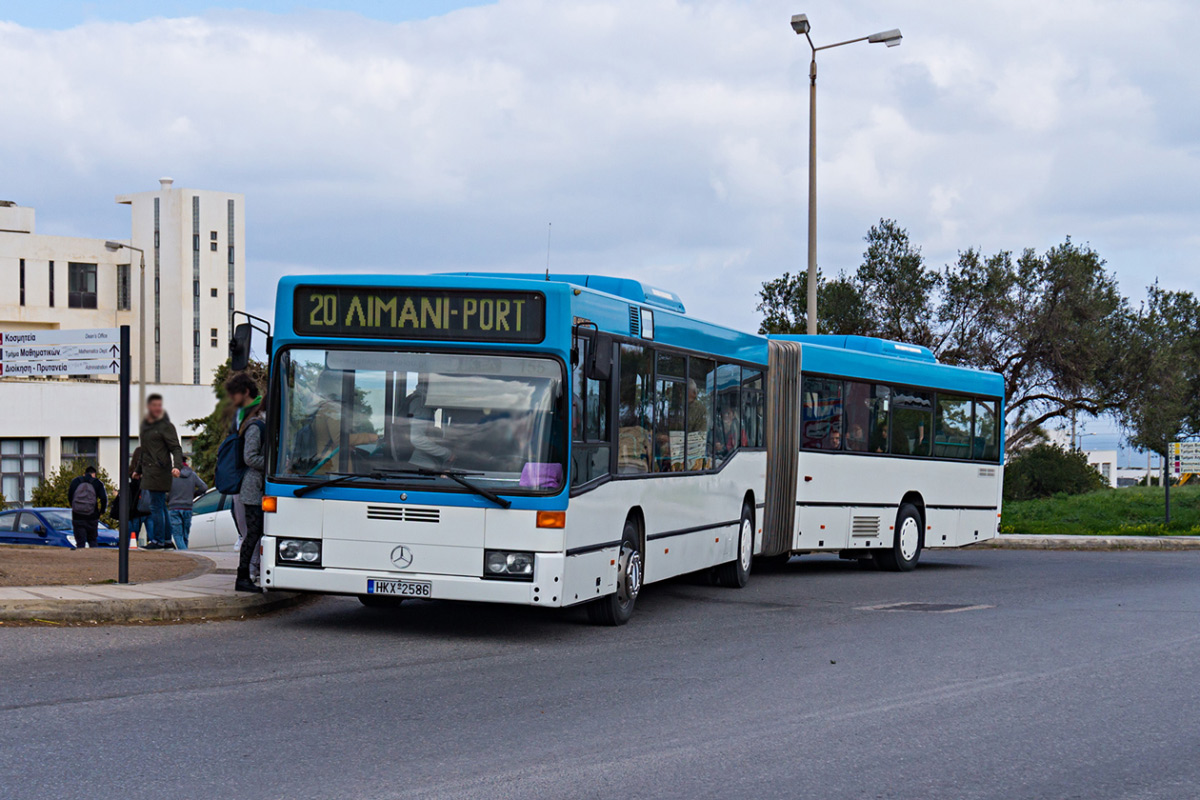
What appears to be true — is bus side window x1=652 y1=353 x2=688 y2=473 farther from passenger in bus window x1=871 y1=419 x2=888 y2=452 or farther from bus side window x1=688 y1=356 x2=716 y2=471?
passenger in bus window x1=871 y1=419 x2=888 y2=452

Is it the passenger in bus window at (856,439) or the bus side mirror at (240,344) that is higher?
the bus side mirror at (240,344)

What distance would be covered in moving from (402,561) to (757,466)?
6.50 metres

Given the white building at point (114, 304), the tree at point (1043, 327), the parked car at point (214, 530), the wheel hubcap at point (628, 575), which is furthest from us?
the white building at point (114, 304)

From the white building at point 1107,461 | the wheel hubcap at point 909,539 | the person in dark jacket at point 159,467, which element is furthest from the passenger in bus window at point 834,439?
the white building at point 1107,461

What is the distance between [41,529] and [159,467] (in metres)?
11.3

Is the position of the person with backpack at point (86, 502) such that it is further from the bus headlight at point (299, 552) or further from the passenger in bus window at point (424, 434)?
the passenger in bus window at point (424, 434)

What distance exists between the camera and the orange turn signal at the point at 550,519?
34.3 ft

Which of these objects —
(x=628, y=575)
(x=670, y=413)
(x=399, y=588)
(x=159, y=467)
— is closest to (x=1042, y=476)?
(x=159, y=467)

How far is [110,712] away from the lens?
761cm

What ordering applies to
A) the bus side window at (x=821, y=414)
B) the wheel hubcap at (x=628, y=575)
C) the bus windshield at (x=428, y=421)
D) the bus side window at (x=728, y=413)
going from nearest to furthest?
the bus windshield at (x=428, y=421) → the wheel hubcap at (x=628, y=575) → the bus side window at (x=728, y=413) → the bus side window at (x=821, y=414)

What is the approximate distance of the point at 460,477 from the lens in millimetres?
10500

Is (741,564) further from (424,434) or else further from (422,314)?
(422,314)

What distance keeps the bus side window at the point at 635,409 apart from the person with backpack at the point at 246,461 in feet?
9.77

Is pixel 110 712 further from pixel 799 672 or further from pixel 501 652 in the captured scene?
pixel 799 672
